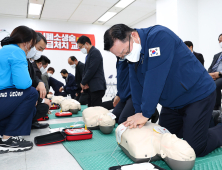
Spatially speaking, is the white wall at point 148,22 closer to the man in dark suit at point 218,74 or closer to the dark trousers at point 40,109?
the man in dark suit at point 218,74

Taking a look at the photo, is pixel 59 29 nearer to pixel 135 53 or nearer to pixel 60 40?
pixel 60 40

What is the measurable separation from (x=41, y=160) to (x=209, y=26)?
5.22 meters

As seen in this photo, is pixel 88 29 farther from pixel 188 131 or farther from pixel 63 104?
pixel 188 131

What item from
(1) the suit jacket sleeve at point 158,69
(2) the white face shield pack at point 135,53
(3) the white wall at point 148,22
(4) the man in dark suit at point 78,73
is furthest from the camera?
(3) the white wall at point 148,22

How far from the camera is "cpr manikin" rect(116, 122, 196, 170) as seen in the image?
46.1 inches

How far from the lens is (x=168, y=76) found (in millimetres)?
1391

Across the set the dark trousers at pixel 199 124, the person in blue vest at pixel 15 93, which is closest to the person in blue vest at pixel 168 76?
the dark trousers at pixel 199 124

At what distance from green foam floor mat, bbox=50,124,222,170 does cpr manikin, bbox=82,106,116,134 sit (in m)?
0.17

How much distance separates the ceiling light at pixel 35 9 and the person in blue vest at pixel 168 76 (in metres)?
5.77

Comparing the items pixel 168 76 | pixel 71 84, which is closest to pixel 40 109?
pixel 168 76

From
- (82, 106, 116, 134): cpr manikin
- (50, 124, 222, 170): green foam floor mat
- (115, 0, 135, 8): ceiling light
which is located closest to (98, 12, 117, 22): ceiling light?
(115, 0, 135, 8): ceiling light

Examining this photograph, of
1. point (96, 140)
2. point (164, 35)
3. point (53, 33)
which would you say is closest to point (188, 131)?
point (164, 35)

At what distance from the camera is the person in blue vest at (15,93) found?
1641 millimetres

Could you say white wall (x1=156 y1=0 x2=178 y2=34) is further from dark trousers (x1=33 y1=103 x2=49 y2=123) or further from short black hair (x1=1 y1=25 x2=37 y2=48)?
short black hair (x1=1 y1=25 x2=37 y2=48)
